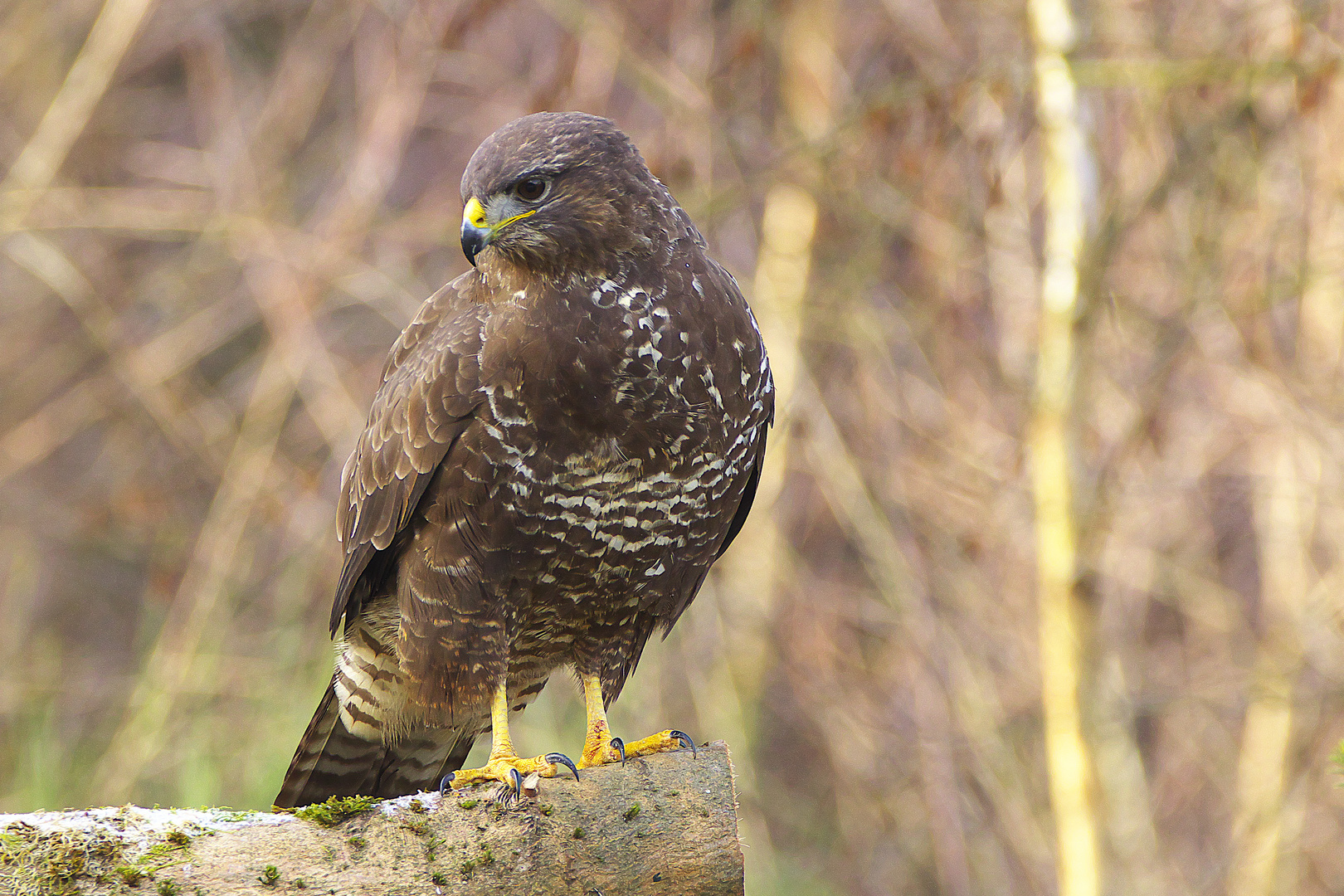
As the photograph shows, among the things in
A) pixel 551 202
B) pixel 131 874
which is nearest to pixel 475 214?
pixel 551 202

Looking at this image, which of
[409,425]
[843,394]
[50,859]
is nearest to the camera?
[50,859]

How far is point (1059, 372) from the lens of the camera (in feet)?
14.9

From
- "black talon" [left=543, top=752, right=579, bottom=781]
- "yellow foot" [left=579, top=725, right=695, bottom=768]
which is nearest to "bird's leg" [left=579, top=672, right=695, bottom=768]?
"yellow foot" [left=579, top=725, right=695, bottom=768]

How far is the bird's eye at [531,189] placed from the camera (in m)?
2.55

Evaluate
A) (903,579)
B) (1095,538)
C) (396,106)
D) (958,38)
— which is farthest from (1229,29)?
(396,106)

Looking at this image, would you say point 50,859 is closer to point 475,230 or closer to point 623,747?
point 623,747

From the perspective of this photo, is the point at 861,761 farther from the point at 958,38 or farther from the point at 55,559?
the point at 55,559

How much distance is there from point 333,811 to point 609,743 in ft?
2.78

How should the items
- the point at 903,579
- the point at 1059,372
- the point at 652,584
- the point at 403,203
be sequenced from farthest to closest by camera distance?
1. the point at 403,203
2. the point at 903,579
3. the point at 1059,372
4. the point at 652,584

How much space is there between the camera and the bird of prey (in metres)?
2.51

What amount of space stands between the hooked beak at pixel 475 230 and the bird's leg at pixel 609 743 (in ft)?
3.66

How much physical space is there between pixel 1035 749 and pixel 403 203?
4982mm

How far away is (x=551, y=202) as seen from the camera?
2549 millimetres

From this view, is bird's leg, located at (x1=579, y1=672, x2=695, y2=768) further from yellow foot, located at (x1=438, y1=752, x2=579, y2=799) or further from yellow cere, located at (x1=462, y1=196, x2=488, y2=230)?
yellow cere, located at (x1=462, y1=196, x2=488, y2=230)
